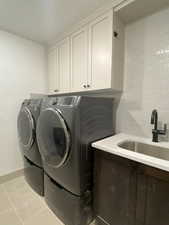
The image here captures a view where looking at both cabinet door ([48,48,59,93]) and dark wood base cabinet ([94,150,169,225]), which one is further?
cabinet door ([48,48,59,93])

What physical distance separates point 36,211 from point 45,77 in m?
2.07

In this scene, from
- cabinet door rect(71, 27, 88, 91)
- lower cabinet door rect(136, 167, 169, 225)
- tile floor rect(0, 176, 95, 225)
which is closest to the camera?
lower cabinet door rect(136, 167, 169, 225)

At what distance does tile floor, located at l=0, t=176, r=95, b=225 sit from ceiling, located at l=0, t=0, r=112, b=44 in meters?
2.35

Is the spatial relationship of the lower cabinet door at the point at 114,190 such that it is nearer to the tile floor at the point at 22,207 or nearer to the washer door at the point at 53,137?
the washer door at the point at 53,137

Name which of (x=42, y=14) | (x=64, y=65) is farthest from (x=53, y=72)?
(x=42, y=14)

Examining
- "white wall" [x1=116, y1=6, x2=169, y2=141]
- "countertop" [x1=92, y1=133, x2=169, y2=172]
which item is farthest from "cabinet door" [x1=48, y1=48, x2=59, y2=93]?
"countertop" [x1=92, y1=133, x2=169, y2=172]

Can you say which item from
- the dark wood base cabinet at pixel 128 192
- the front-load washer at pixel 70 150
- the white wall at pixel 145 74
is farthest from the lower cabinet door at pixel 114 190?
the white wall at pixel 145 74

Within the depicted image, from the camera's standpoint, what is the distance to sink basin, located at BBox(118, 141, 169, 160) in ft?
4.32

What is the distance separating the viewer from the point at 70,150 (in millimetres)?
1231

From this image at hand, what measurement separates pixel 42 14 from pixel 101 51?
87 centimetres

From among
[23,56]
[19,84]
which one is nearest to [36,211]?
[19,84]

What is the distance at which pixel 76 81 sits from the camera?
1.88 meters

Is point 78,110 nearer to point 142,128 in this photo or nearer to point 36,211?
point 142,128

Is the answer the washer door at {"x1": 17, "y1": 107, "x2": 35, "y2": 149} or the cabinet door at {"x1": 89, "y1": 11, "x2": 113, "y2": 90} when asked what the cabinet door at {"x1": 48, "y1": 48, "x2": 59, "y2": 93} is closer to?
the washer door at {"x1": 17, "y1": 107, "x2": 35, "y2": 149}
